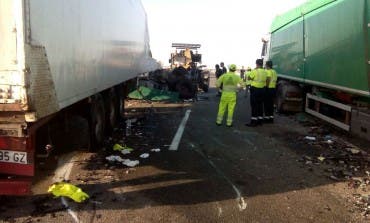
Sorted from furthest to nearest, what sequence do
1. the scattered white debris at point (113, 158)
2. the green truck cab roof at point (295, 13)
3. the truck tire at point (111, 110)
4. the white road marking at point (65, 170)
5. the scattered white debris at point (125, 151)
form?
1. the green truck cab roof at point (295, 13)
2. the truck tire at point (111, 110)
3. the scattered white debris at point (125, 151)
4. the scattered white debris at point (113, 158)
5. the white road marking at point (65, 170)

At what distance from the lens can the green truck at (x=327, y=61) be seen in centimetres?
951

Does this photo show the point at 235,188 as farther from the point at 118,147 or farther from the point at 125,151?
the point at 118,147

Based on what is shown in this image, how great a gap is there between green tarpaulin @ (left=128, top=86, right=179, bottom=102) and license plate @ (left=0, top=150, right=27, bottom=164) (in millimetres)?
15728

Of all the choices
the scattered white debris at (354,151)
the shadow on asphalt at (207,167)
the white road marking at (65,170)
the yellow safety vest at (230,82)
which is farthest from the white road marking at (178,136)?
the scattered white debris at (354,151)

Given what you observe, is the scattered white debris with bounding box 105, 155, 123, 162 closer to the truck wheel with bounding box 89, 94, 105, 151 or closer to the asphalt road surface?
the asphalt road surface

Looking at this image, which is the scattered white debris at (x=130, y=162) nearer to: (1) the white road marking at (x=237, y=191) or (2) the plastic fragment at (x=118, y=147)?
(2) the plastic fragment at (x=118, y=147)

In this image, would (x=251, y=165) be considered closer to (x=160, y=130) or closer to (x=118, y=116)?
(x=160, y=130)

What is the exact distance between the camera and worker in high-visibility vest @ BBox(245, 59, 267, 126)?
1296cm

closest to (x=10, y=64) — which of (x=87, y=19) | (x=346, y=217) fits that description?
(x=87, y=19)

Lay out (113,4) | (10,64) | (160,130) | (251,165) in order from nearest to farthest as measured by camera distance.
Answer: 1. (10,64)
2. (251,165)
3. (113,4)
4. (160,130)

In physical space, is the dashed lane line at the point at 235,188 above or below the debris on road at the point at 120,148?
below

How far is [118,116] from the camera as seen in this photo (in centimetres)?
1297

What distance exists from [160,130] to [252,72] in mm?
3086

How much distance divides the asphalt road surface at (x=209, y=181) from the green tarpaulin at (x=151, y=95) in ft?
31.2
